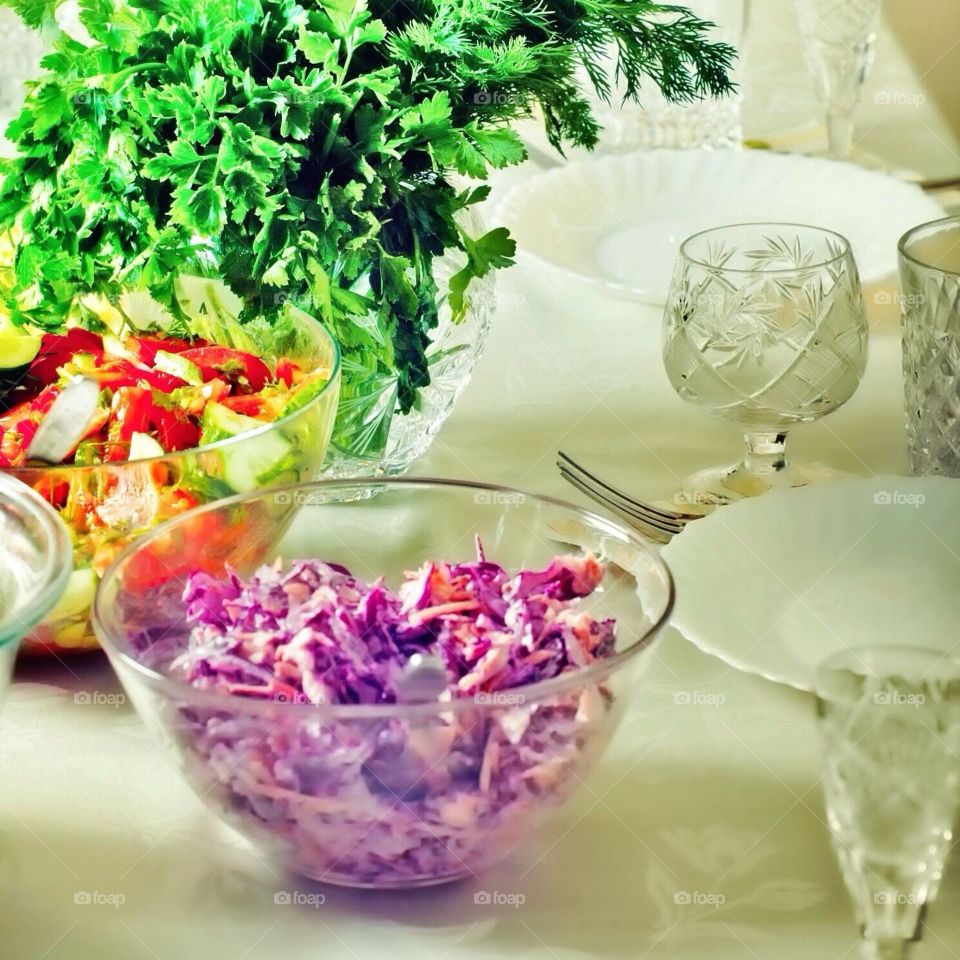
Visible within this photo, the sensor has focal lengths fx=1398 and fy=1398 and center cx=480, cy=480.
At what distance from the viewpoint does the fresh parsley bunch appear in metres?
0.79

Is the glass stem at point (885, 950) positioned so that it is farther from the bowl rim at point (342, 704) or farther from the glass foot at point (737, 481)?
the glass foot at point (737, 481)

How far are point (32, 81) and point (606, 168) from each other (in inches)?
26.0

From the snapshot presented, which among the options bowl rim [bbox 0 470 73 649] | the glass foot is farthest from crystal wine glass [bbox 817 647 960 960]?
bowl rim [bbox 0 470 73 649]

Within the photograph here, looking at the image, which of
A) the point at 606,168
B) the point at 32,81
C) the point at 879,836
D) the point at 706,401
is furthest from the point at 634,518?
the point at 606,168

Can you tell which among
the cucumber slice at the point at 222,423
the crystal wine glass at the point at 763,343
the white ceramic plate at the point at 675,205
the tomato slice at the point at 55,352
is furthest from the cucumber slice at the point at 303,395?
the white ceramic plate at the point at 675,205

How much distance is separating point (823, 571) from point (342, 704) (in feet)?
1.20

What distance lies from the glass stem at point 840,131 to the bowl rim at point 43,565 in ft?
4.30

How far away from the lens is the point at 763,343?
0.90m

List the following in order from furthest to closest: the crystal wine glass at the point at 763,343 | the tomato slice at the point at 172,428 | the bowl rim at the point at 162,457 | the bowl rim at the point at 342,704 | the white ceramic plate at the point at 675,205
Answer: the white ceramic plate at the point at 675,205 < the crystal wine glass at the point at 763,343 < the tomato slice at the point at 172,428 < the bowl rim at the point at 162,457 < the bowl rim at the point at 342,704

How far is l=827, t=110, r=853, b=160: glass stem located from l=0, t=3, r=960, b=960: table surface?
3.57 feet

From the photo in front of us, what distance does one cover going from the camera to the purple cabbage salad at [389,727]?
524mm

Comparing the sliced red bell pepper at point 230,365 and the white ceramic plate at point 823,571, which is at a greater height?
the sliced red bell pepper at point 230,365

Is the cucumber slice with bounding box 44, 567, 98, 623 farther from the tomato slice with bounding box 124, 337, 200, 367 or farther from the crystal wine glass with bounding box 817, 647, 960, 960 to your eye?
the crystal wine glass with bounding box 817, 647, 960, 960

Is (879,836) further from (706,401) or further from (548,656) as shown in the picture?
(706,401)
